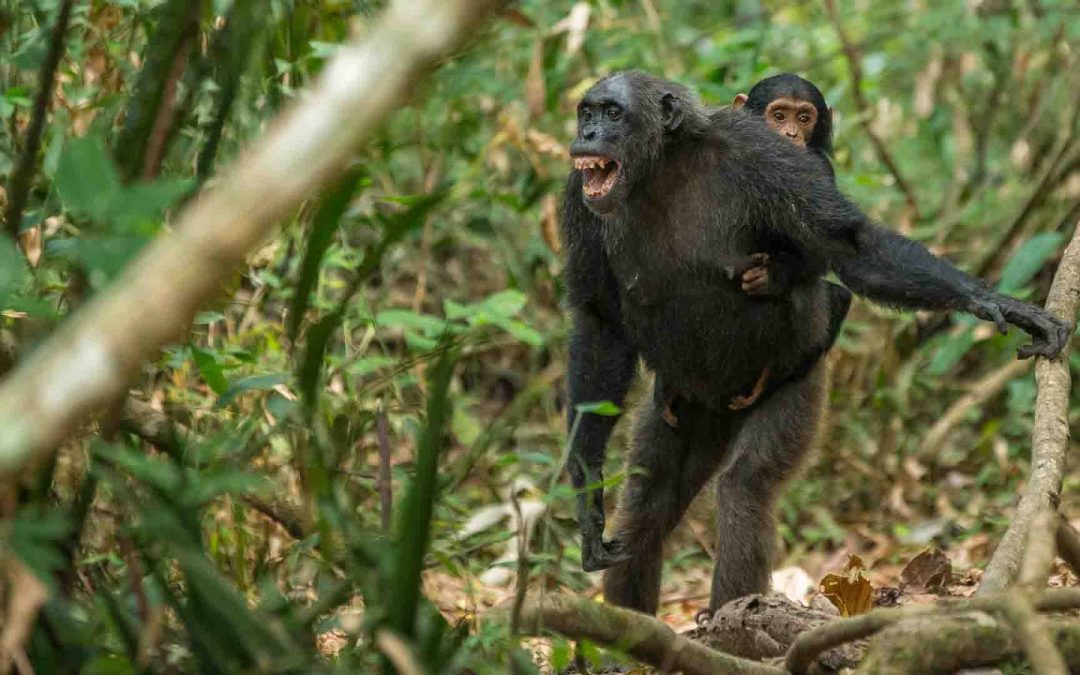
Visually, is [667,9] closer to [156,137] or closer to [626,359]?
[626,359]

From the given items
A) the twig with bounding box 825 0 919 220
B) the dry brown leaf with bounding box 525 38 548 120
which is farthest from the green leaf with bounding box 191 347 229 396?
the twig with bounding box 825 0 919 220

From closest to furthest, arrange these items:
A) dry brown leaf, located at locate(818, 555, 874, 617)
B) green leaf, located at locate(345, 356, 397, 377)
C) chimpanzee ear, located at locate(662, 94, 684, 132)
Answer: dry brown leaf, located at locate(818, 555, 874, 617) < chimpanzee ear, located at locate(662, 94, 684, 132) < green leaf, located at locate(345, 356, 397, 377)

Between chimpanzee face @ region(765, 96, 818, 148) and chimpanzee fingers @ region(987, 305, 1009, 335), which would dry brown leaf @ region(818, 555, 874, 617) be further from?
chimpanzee face @ region(765, 96, 818, 148)

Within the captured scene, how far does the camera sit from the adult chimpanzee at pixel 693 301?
16.9ft

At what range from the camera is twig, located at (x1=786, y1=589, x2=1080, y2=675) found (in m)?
2.91

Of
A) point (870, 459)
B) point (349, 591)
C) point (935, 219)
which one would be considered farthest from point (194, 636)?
point (935, 219)

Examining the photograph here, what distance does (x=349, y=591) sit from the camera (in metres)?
2.95

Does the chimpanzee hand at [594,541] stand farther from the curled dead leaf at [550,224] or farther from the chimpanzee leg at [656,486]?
the curled dead leaf at [550,224]

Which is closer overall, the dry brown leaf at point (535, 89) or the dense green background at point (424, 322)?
the dense green background at point (424, 322)

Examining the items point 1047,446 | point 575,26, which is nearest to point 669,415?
point 1047,446

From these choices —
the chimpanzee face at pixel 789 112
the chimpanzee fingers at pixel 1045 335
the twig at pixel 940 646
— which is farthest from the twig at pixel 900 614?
the chimpanzee face at pixel 789 112

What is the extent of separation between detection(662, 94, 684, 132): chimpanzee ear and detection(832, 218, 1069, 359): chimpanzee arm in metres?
0.82

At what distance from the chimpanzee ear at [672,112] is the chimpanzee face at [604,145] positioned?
0.16 meters

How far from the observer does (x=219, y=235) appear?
79.6 inches
